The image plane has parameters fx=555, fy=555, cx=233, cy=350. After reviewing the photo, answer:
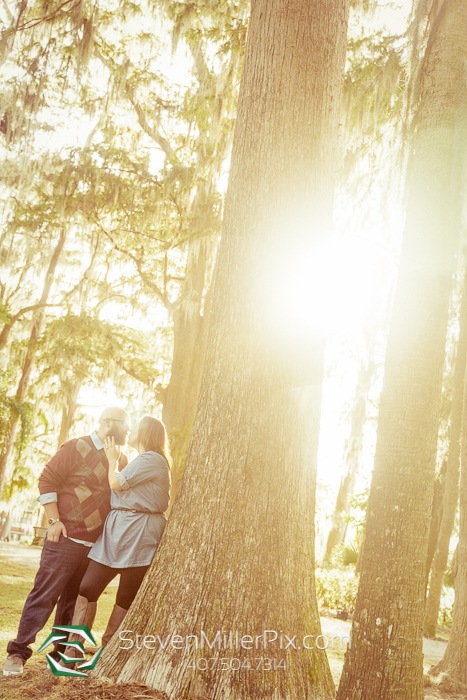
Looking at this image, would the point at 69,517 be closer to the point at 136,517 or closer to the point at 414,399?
the point at 136,517

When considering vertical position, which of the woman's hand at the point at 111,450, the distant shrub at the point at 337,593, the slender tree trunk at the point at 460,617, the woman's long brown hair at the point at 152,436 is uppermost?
the woman's long brown hair at the point at 152,436

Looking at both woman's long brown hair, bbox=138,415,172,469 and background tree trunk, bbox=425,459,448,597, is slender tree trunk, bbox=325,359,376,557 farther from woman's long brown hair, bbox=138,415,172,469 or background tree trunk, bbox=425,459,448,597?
woman's long brown hair, bbox=138,415,172,469

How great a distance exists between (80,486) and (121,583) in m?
0.72

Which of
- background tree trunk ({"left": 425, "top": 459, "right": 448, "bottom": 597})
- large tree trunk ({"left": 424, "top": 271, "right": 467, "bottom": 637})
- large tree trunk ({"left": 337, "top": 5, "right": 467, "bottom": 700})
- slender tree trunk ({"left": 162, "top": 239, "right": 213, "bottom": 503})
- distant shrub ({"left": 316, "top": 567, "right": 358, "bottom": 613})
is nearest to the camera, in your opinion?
large tree trunk ({"left": 337, "top": 5, "right": 467, "bottom": 700})

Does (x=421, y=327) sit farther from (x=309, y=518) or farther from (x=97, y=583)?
(x=97, y=583)

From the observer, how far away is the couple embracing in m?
3.62

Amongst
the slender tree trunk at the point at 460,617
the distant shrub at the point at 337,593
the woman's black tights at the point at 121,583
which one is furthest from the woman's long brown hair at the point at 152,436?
the distant shrub at the point at 337,593

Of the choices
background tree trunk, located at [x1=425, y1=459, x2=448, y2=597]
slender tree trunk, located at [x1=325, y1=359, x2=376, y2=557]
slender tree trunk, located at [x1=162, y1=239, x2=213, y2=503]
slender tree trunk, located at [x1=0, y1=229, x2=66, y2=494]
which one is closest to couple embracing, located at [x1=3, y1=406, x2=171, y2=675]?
slender tree trunk, located at [x1=162, y1=239, x2=213, y2=503]

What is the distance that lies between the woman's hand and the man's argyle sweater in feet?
0.41

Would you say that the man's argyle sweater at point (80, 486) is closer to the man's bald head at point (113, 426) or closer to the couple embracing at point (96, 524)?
the couple embracing at point (96, 524)

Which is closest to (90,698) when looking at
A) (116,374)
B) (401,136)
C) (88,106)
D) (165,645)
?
(165,645)

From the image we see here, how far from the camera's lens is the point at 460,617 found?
19.9ft

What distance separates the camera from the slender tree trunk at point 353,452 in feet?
56.6

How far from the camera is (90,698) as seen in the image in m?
2.77
